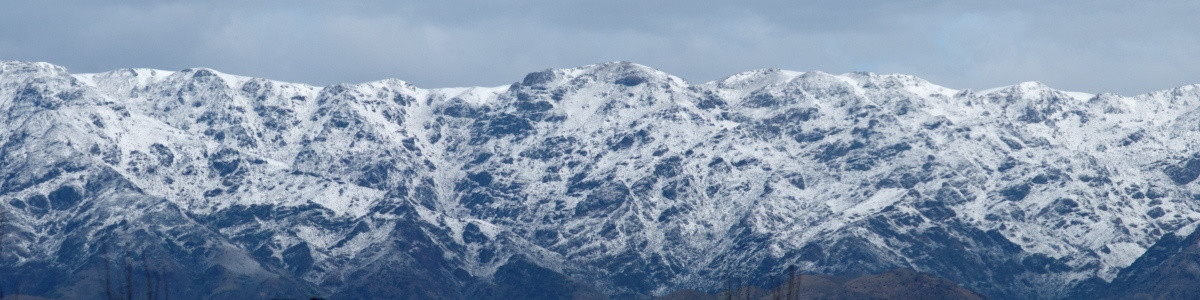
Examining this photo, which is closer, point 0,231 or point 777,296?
point 0,231

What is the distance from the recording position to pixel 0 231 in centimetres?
9450

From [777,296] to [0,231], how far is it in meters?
39.7

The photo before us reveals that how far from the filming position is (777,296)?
108688 mm
